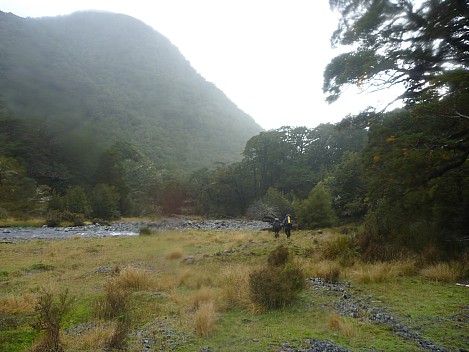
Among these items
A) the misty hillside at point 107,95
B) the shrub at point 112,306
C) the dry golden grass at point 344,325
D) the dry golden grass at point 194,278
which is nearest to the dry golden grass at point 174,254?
the dry golden grass at point 194,278

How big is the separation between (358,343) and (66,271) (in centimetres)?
1052

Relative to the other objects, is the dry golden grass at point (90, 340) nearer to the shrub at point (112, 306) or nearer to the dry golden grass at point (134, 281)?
the shrub at point (112, 306)

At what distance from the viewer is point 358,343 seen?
4809mm

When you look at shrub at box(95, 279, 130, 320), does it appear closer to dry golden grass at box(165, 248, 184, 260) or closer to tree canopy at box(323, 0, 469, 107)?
dry golden grass at box(165, 248, 184, 260)

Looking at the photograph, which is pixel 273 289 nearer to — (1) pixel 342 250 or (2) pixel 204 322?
(2) pixel 204 322

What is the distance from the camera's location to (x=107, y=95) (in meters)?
35.9

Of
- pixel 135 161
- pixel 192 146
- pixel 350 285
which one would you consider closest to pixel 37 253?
pixel 350 285

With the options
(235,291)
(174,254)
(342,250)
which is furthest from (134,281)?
(342,250)

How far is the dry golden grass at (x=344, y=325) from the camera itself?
514 centimetres

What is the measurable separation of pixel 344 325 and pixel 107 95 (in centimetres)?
3591

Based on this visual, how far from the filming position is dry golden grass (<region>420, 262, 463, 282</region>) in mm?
8203

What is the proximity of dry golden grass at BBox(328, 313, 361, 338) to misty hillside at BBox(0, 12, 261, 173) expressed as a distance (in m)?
17.5

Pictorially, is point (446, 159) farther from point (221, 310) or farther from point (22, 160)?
point (22, 160)

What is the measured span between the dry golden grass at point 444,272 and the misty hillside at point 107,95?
17.5 m
